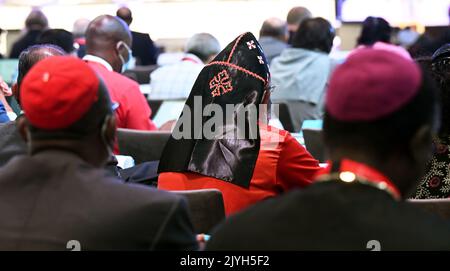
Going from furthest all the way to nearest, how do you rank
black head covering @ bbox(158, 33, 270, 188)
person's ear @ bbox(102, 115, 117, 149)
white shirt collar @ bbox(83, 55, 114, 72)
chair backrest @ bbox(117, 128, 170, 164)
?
white shirt collar @ bbox(83, 55, 114, 72) → chair backrest @ bbox(117, 128, 170, 164) → black head covering @ bbox(158, 33, 270, 188) → person's ear @ bbox(102, 115, 117, 149)

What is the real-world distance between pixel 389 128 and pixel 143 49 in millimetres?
8339

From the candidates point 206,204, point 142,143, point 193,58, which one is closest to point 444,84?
point 206,204

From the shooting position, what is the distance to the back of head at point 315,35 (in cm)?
698

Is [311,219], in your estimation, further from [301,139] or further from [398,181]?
[301,139]

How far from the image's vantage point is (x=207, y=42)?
706cm

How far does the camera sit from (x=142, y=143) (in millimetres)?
4523

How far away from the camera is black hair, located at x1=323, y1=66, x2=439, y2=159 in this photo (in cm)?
173

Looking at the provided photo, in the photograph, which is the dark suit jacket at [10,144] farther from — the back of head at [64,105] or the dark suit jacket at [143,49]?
the dark suit jacket at [143,49]

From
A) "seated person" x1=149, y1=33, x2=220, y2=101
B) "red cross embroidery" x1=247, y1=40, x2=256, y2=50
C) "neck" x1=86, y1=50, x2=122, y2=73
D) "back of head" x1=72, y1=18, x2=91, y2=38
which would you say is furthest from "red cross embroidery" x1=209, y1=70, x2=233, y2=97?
"back of head" x1=72, y1=18, x2=91, y2=38

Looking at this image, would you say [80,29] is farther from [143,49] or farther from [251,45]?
[251,45]

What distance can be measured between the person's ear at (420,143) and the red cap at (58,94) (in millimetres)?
754

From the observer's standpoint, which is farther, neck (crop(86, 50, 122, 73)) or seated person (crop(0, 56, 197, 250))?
neck (crop(86, 50, 122, 73))

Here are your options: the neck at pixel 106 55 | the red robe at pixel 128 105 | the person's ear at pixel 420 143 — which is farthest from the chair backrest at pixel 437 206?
the neck at pixel 106 55

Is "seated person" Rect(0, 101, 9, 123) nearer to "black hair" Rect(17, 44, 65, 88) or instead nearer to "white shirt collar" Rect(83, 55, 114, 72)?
"black hair" Rect(17, 44, 65, 88)
